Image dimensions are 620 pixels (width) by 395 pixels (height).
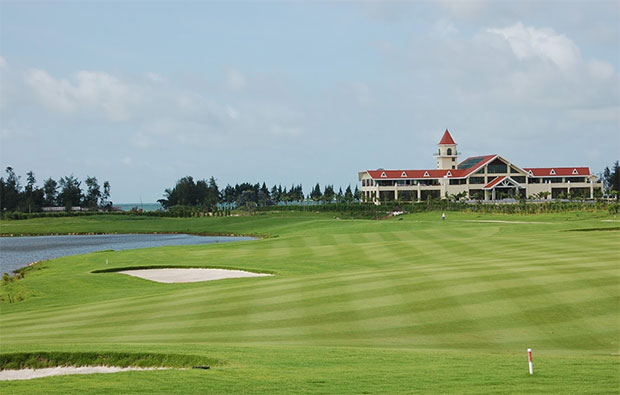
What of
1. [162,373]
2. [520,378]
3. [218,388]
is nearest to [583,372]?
[520,378]

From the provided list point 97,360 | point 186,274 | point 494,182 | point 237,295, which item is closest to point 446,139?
point 494,182

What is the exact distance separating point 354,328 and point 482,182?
114 m

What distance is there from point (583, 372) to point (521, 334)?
4674 mm

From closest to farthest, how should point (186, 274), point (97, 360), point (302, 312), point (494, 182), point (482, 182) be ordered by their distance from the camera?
point (97, 360), point (302, 312), point (186, 274), point (494, 182), point (482, 182)

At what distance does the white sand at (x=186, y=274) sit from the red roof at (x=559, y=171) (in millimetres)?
104243

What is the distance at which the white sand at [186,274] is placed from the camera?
116 ft

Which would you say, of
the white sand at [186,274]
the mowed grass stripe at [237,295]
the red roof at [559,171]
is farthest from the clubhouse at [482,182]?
the mowed grass stripe at [237,295]

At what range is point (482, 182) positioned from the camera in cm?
12794

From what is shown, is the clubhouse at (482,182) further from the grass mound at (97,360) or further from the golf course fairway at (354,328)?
the grass mound at (97,360)

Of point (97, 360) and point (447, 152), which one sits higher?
point (447, 152)

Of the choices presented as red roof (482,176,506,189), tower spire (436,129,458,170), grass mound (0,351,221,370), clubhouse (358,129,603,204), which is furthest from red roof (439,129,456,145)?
grass mound (0,351,221,370)

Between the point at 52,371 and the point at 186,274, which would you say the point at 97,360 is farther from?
the point at 186,274

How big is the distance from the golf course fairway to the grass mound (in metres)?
0.12

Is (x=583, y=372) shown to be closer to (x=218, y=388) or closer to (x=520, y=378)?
(x=520, y=378)
